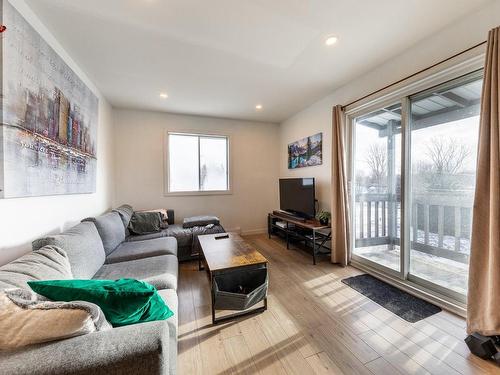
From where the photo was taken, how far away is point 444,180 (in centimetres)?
198

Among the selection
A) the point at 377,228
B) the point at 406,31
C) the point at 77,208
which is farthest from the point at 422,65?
the point at 77,208

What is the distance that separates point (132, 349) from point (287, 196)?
11.0 feet

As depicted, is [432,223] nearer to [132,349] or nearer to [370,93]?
[370,93]

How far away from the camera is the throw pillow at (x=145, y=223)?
306cm

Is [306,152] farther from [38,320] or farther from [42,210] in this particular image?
[38,320]

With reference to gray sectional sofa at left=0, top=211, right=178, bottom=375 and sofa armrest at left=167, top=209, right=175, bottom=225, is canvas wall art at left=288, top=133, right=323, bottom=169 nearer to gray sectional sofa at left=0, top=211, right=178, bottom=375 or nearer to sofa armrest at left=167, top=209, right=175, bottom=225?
sofa armrest at left=167, top=209, right=175, bottom=225

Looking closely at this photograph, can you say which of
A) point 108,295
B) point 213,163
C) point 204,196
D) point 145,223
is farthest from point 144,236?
point 108,295

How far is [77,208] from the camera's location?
230 centimetres

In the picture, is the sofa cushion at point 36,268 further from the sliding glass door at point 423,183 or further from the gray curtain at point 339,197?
the sliding glass door at point 423,183

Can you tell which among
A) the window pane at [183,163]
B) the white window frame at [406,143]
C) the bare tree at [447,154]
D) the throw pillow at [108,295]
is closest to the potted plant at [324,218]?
the white window frame at [406,143]

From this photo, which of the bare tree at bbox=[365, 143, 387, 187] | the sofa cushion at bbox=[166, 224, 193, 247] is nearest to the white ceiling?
the bare tree at bbox=[365, 143, 387, 187]

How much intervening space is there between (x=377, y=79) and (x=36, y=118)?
11.0 feet

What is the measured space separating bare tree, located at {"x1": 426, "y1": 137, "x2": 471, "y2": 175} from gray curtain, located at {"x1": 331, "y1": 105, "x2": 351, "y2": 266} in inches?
37.2

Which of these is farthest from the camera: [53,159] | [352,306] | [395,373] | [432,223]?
[432,223]
